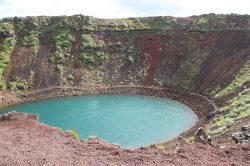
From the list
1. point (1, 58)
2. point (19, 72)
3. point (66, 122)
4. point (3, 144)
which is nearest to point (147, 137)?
point (66, 122)

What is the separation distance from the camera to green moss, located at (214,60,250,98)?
73075mm

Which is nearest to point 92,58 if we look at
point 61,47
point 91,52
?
point 91,52

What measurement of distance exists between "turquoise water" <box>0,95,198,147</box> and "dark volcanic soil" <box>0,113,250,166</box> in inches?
777

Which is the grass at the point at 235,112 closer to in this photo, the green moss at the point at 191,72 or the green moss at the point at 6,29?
the green moss at the point at 191,72

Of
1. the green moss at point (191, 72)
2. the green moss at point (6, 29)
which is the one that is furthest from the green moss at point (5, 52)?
the green moss at point (191, 72)

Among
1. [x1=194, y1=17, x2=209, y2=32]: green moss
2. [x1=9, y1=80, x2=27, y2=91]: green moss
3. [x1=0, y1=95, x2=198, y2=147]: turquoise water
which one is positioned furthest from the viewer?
[x1=194, y1=17, x2=209, y2=32]: green moss

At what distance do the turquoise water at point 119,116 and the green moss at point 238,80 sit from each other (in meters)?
7.02

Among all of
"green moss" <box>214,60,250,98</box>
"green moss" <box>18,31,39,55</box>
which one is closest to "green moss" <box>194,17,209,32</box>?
"green moss" <box>214,60,250,98</box>

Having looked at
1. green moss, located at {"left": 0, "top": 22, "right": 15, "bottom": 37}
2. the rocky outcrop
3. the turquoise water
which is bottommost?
the turquoise water

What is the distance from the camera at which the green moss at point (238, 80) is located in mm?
73075

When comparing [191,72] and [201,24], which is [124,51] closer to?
[191,72]

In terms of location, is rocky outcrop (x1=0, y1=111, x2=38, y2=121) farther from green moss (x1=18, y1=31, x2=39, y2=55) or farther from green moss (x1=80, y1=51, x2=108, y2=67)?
green moss (x1=18, y1=31, x2=39, y2=55)

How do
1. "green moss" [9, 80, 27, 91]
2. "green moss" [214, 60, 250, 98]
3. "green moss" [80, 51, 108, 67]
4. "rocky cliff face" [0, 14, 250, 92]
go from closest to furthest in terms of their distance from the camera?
"green moss" [214, 60, 250, 98] → "green moss" [9, 80, 27, 91] → "rocky cliff face" [0, 14, 250, 92] → "green moss" [80, 51, 108, 67]

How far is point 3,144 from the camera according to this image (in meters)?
35.2
